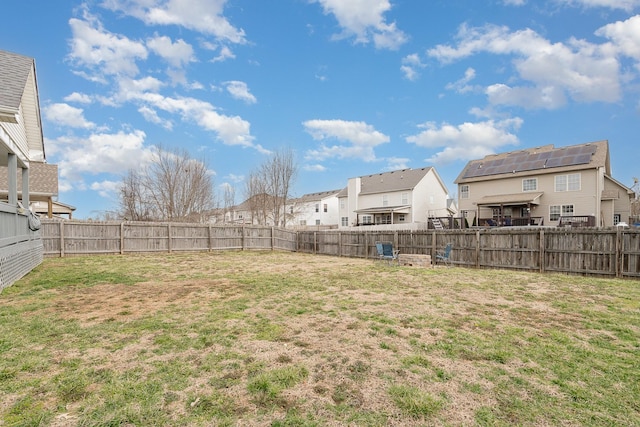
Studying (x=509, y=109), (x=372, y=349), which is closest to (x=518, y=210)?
(x=509, y=109)

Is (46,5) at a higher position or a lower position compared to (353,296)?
higher

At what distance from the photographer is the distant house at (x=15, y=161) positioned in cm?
700

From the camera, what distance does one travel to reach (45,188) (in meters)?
16.3

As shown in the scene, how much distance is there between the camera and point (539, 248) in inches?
420

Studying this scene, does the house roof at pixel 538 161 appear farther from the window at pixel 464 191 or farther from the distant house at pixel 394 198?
the distant house at pixel 394 198

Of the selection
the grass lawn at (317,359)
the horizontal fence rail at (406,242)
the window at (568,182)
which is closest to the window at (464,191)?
the window at (568,182)

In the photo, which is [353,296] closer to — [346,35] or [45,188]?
[346,35]

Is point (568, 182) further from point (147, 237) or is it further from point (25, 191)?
point (25, 191)

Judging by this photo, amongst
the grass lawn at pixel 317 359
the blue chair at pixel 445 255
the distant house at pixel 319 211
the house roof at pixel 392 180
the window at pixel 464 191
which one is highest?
the house roof at pixel 392 180

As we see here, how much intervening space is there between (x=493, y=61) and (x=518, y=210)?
14489 millimetres

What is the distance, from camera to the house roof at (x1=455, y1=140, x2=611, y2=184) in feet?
73.9

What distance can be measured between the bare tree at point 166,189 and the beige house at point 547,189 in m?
24.9

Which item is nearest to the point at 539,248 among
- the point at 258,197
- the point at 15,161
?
the point at 15,161

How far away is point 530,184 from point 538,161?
209 centimetres
